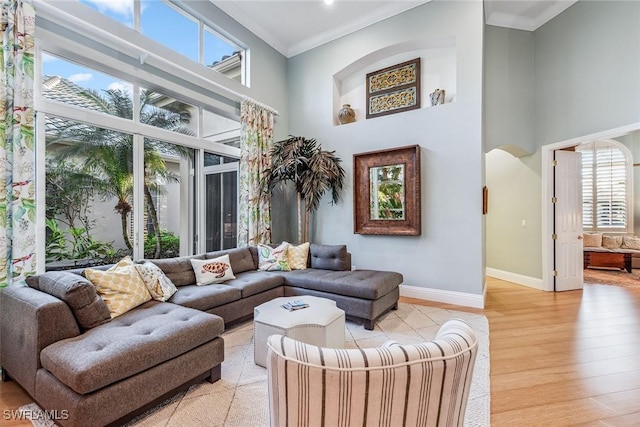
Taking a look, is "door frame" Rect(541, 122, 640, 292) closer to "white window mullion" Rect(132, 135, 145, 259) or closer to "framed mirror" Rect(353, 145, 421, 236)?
"framed mirror" Rect(353, 145, 421, 236)

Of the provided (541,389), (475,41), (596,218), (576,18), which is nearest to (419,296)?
(541,389)

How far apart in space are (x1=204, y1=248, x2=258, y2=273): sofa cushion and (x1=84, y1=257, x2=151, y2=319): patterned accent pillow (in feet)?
3.72

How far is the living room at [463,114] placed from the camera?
154 inches

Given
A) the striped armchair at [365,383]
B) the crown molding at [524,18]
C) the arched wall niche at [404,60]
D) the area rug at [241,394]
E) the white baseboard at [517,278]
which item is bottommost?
the area rug at [241,394]

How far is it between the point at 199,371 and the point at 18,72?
2.82m

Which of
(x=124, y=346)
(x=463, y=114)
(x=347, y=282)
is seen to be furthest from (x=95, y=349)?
(x=463, y=114)

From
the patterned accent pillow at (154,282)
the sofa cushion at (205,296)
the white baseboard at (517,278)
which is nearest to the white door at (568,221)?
the white baseboard at (517,278)

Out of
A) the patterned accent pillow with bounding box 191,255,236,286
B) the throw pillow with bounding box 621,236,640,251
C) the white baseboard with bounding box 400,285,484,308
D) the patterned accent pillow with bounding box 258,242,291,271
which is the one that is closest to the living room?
the white baseboard with bounding box 400,285,484,308

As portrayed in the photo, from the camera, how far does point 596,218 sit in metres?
7.27

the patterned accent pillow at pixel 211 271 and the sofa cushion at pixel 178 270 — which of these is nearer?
the sofa cushion at pixel 178 270

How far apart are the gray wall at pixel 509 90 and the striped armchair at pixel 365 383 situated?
4.54 m

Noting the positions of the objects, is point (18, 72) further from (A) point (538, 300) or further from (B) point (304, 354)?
(A) point (538, 300)

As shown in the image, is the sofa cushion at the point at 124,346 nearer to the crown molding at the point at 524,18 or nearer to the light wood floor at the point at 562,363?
the light wood floor at the point at 562,363

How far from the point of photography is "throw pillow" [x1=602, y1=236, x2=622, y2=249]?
21.1ft
